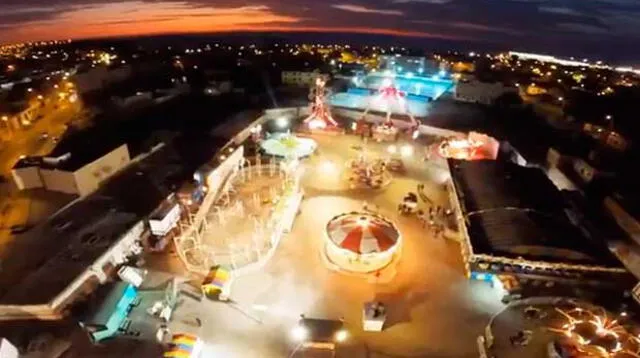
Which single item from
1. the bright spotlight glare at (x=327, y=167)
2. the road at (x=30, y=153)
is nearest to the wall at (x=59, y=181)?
the road at (x=30, y=153)

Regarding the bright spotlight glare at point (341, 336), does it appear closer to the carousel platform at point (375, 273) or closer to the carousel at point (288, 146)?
the carousel platform at point (375, 273)

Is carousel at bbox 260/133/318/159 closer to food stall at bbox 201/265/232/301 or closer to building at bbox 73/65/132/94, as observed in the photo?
food stall at bbox 201/265/232/301

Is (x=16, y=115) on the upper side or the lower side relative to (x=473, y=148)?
upper

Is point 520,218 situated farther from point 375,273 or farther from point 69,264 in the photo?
point 69,264

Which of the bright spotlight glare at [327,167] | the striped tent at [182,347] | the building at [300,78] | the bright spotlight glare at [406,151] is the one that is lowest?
the striped tent at [182,347]

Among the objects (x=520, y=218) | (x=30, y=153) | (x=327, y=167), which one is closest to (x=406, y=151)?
(x=327, y=167)

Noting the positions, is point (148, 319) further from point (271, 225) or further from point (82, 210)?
point (82, 210)

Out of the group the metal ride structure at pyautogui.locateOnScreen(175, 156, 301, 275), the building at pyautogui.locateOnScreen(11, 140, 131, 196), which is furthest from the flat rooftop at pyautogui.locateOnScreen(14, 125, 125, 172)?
the metal ride structure at pyautogui.locateOnScreen(175, 156, 301, 275)
